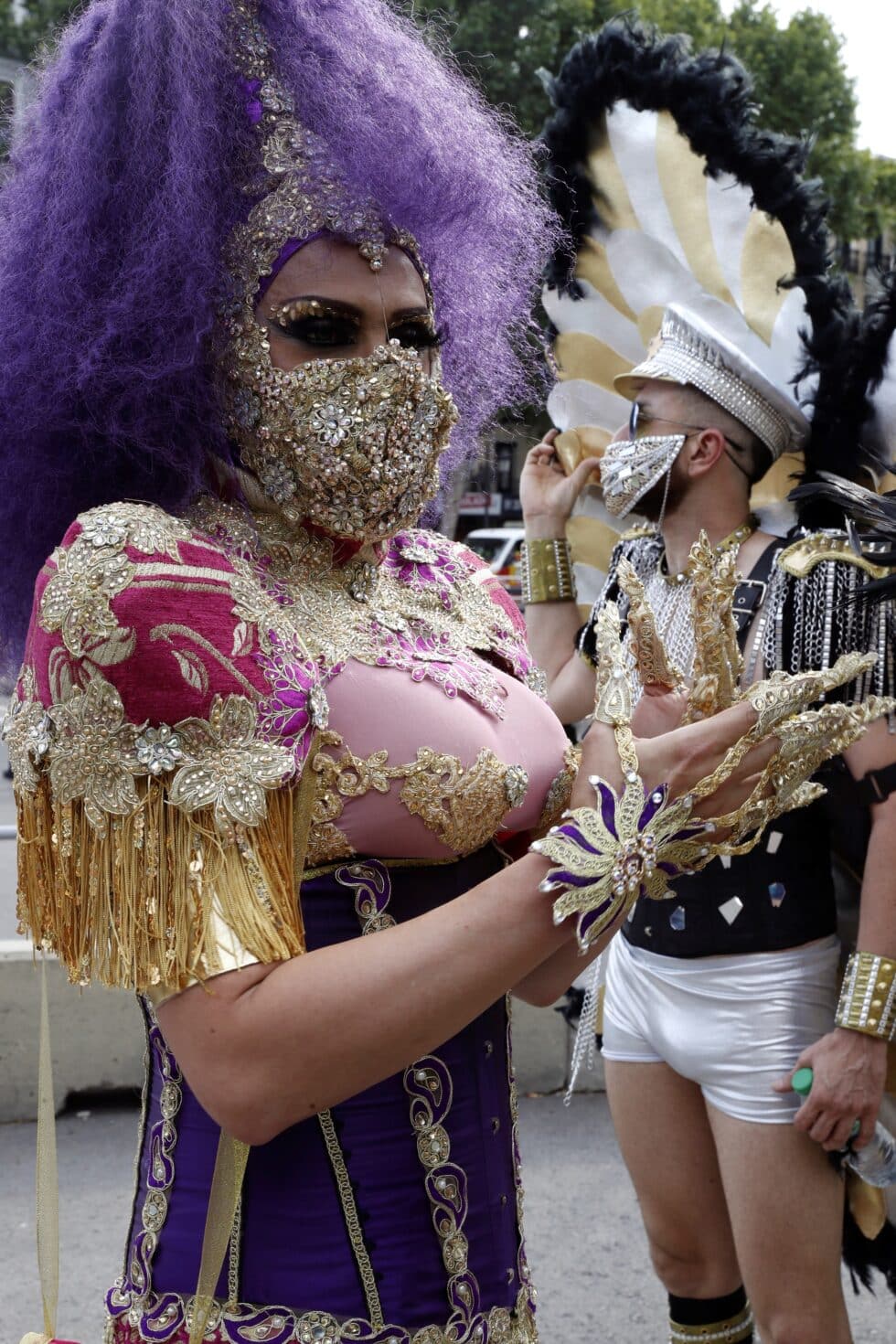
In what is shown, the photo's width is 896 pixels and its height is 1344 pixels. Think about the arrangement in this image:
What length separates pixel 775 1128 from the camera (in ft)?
8.64

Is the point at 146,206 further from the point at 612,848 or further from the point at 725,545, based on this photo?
the point at 725,545

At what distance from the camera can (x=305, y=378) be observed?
1.46m

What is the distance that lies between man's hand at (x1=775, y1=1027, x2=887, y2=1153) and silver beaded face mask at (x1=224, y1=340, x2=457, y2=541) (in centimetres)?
160

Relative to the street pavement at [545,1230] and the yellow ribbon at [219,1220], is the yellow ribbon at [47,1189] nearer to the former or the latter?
the yellow ribbon at [219,1220]

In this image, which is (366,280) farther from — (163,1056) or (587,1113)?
(587,1113)

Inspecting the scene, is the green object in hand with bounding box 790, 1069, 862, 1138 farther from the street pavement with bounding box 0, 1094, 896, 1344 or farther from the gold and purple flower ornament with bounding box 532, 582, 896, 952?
the gold and purple flower ornament with bounding box 532, 582, 896, 952

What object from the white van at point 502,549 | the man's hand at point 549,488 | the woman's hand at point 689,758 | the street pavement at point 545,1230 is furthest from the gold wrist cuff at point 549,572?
the white van at point 502,549

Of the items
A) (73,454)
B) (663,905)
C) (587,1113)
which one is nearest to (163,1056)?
(73,454)

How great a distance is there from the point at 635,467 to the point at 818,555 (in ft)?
1.60

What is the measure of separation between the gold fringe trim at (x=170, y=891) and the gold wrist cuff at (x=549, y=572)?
2.23 meters

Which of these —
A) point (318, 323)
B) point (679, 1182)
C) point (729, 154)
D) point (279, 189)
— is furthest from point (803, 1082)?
point (729, 154)

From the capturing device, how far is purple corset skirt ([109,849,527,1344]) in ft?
4.77

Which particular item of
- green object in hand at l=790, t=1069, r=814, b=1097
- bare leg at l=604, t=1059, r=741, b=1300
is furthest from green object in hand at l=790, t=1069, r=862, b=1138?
bare leg at l=604, t=1059, r=741, b=1300

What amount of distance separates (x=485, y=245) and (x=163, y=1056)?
109 centimetres
